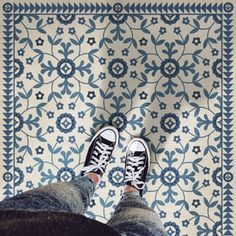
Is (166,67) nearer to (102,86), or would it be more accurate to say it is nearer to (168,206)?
(102,86)

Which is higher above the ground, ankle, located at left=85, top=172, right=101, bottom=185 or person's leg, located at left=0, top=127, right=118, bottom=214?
person's leg, located at left=0, top=127, right=118, bottom=214

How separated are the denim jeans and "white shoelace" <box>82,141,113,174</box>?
210 mm

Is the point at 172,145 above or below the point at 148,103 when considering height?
below

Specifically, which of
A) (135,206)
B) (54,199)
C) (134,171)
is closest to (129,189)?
(134,171)

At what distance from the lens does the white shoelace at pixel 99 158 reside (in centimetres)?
112

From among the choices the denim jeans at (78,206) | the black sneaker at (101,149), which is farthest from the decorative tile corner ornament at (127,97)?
the denim jeans at (78,206)

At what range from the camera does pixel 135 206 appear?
86cm

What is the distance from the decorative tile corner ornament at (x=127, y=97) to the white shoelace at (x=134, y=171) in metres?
0.03

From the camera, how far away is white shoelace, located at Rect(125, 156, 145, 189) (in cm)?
112

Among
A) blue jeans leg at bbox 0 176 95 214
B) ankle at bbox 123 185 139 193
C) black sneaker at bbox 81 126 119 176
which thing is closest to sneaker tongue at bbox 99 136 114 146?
black sneaker at bbox 81 126 119 176

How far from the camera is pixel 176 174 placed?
1152mm

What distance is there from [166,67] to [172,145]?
21cm

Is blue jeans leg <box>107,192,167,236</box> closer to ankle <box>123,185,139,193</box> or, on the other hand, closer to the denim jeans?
the denim jeans

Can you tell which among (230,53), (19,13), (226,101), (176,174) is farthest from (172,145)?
(19,13)
